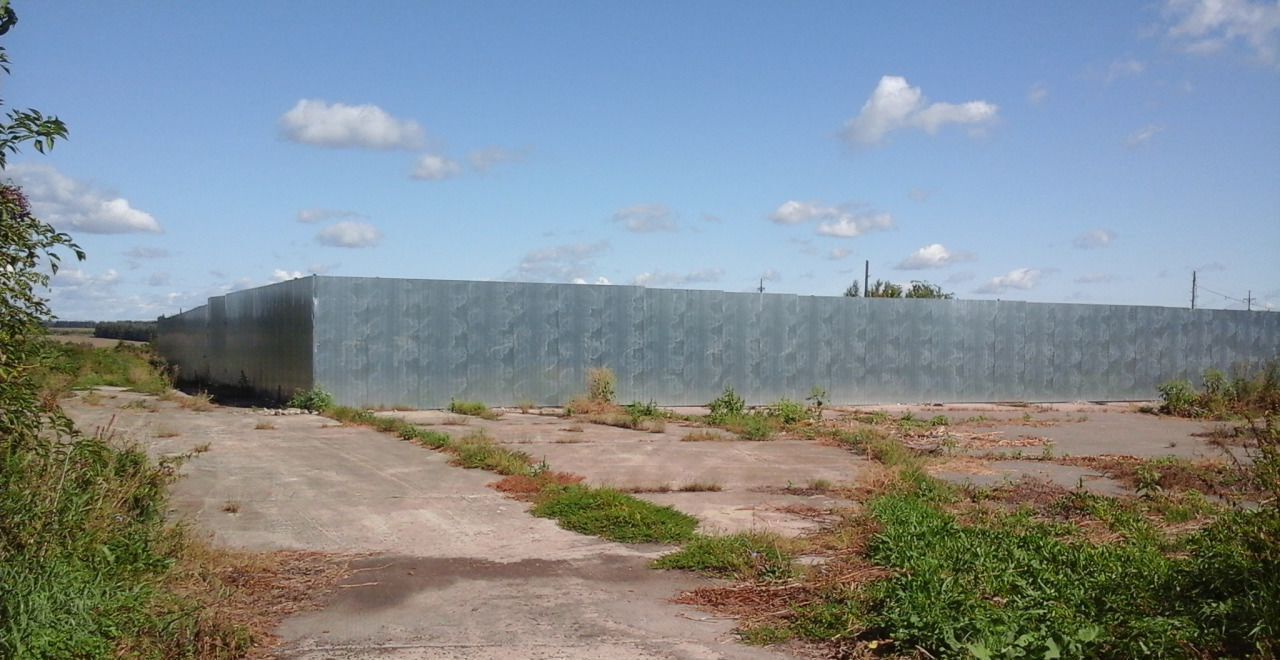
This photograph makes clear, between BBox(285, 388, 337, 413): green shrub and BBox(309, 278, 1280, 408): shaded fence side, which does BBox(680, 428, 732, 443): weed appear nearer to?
BBox(309, 278, 1280, 408): shaded fence side

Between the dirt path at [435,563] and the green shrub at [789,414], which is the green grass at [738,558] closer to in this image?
the dirt path at [435,563]

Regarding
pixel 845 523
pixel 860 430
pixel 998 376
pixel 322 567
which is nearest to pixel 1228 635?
pixel 845 523

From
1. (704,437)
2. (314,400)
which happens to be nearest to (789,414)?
(704,437)

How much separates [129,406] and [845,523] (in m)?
19.2

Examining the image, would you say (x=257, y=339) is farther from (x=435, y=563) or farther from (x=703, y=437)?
(x=435, y=563)

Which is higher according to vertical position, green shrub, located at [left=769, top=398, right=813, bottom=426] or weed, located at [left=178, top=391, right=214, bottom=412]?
green shrub, located at [left=769, top=398, right=813, bottom=426]

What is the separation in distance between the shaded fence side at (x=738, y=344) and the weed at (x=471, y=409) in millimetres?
481

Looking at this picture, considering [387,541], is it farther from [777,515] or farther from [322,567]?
[777,515]

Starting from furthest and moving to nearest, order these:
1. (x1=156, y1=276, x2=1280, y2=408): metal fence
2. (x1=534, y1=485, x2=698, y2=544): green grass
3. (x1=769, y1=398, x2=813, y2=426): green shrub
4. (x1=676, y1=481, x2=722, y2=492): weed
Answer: (x1=156, y1=276, x2=1280, y2=408): metal fence < (x1=769, y1=398, x2=813, y2=426): green shrub < (x1=676, y1=481, x2=722, y2=492): weed < (x1=534, y1=485, x2=698, y2=544): green grass

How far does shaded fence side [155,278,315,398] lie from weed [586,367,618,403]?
6.51 metres

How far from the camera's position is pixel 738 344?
26.5 meters

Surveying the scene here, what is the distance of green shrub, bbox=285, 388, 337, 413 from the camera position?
21453mm

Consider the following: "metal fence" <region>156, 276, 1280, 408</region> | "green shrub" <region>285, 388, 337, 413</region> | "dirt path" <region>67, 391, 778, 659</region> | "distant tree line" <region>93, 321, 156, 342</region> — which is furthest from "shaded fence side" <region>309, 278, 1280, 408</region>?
"distant tree line" <region>93, 321, 156, 342</region>

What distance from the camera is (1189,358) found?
3234 cm
